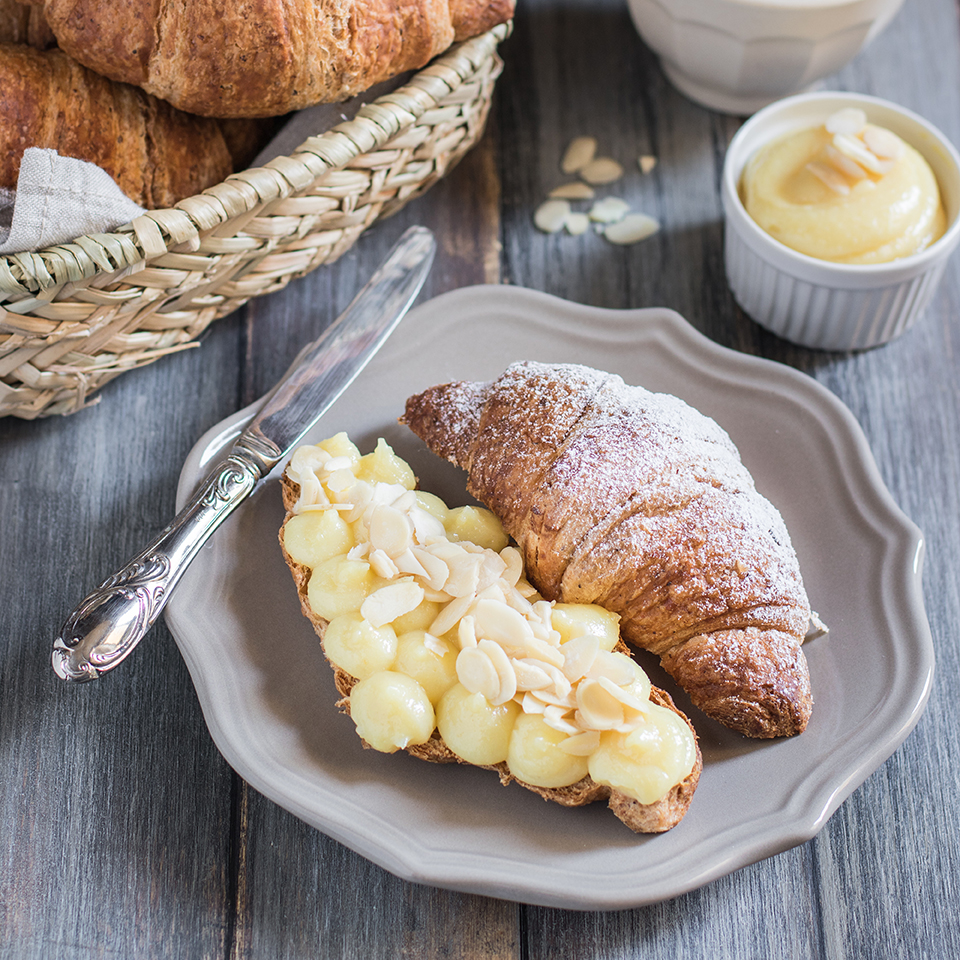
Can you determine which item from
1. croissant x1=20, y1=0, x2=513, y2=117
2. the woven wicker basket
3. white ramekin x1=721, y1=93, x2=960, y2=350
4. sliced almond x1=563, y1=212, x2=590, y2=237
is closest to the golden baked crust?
the woven wicker basket

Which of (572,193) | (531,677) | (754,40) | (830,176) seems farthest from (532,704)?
(754,40)

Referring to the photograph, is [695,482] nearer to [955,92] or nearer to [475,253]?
[475,253]

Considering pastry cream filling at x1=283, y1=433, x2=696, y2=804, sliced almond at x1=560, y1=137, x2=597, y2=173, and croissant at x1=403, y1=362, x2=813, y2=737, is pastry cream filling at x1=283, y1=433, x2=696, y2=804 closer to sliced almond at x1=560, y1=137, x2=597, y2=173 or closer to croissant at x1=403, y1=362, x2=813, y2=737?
croissant at x1=403, y1=362, x2=813, y2=737

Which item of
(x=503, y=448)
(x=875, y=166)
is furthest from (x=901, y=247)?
(x=503, y=448)

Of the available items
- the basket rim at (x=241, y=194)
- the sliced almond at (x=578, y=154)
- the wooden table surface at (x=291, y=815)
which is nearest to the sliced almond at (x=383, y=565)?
the wooden table surface at (x=291, y=815)

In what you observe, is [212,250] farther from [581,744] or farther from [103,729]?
[581,744]
